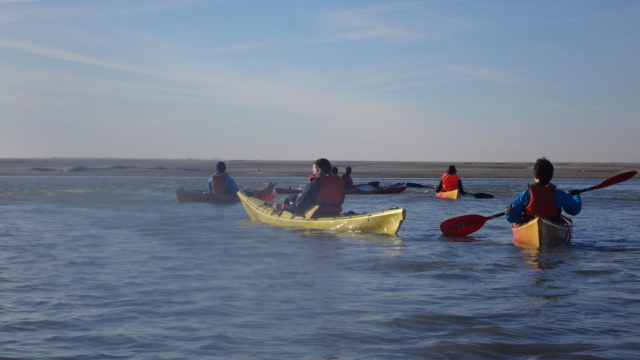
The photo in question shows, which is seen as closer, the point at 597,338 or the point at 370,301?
the point at 597,338

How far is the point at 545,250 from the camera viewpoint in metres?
11.6

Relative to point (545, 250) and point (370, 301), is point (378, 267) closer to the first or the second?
point (370, 301)

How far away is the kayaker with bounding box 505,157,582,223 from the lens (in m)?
11.5

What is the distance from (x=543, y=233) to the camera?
38.3 ft

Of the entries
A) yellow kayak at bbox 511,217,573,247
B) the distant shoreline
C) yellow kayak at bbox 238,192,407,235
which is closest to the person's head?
yellow kayak at bbox 511,217,573,247

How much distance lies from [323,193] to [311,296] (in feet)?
21.9

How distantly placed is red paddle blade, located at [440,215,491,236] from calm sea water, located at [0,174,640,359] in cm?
34

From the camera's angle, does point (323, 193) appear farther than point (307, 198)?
No

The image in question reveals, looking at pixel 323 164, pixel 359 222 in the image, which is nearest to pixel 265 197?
pixel 323 164

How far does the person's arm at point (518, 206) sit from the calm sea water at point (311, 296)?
0.63m

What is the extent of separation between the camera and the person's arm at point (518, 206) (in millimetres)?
12000

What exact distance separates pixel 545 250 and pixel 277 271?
4975 mm

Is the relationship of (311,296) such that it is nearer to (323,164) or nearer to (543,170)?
(543,170)

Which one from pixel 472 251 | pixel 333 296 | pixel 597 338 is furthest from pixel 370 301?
pixel 472 251
